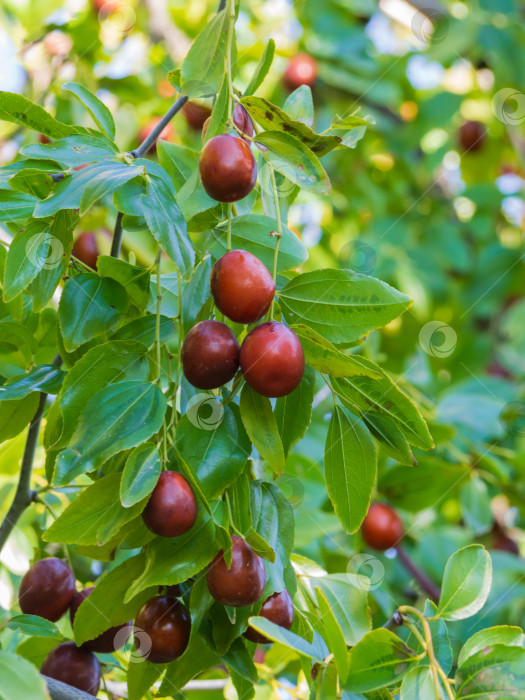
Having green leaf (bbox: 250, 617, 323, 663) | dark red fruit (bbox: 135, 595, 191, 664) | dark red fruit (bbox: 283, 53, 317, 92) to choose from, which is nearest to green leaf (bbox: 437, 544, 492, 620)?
green leaf (bbox: 250, 617, 323, 663)

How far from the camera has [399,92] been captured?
2.79 metres

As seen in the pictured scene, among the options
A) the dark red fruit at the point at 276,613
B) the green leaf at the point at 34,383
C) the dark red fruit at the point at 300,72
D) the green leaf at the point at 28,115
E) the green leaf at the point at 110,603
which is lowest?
the dark red fruit at the point at 300,72

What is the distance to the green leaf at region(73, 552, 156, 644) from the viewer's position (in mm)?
809

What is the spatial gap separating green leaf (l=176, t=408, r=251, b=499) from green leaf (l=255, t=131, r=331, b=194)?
23 centimetres

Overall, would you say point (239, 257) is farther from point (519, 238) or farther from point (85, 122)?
point (519, 238)

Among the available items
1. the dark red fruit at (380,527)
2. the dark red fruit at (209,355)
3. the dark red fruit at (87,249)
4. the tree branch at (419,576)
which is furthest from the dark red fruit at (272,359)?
the tree branch at (419,576)

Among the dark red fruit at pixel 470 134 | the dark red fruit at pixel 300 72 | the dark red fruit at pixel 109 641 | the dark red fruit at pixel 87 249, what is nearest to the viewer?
the dark red fruit at pixel 109 641

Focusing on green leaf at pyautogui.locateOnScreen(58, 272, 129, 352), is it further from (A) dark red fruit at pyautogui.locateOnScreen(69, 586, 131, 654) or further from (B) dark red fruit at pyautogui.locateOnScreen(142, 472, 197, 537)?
(A) dark red fruit at pyautogui.locateOnScreen(69, 586, 131, 654)

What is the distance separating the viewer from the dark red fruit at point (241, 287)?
76 cm

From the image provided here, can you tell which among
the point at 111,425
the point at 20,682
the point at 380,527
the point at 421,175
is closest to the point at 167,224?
the point at 111,425

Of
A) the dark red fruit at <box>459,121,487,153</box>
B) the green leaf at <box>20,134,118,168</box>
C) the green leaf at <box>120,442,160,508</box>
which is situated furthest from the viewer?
the dark red fruit at <box>459,121,487,153</box>

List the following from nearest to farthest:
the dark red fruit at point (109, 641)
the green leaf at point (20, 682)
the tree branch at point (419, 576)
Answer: the green leaf at point (20, 682) < the dark red fruit at point (109, 641) < the tree branch at point (419, 576)

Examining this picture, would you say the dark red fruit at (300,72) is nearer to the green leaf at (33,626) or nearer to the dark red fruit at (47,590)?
the dark red fruit at (47,590)

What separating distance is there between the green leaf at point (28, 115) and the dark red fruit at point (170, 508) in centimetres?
38
